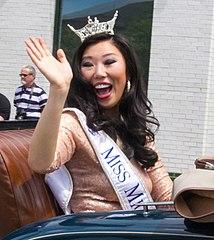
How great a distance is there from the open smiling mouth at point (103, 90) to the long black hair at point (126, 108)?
3cm

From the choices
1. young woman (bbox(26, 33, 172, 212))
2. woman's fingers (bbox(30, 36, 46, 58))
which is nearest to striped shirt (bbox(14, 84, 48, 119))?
young woman (bbox(26, 33, 172, 212))

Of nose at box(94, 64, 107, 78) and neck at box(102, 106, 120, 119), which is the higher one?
nose at box(94, 64, 107, 78)

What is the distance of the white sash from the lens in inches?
120

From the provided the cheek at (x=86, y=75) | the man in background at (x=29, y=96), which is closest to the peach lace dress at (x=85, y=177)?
the cheek at (x=86, y=75)

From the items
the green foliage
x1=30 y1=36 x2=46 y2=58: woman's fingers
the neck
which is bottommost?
the neck

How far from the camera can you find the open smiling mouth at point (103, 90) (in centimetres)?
320

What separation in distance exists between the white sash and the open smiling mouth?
0.17 meters

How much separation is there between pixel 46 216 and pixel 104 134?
1.52 ft

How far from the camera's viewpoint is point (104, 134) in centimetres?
317

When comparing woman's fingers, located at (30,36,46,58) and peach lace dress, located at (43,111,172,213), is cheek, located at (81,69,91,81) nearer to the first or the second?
peach lace dress, located at (43,111,172,213)

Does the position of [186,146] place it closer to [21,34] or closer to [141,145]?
[21,34]

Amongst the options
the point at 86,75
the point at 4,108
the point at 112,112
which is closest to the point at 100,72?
the point at 86,75

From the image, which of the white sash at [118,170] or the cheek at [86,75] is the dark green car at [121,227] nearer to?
the white sash at [118,170]

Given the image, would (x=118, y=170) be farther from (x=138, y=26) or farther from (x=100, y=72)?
(x=138, y=26)
